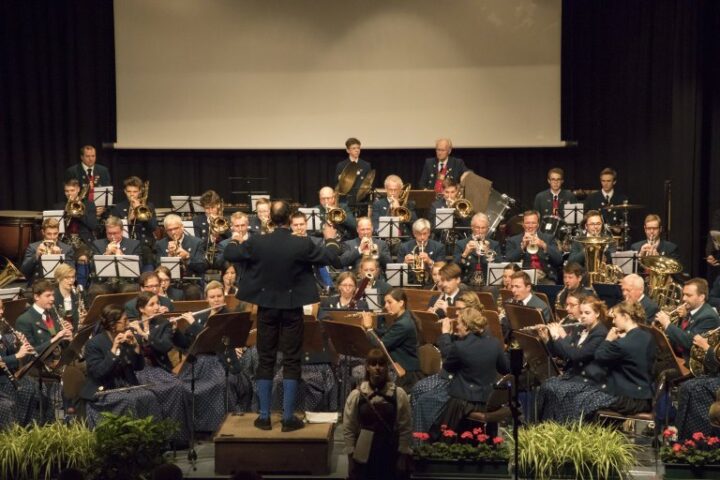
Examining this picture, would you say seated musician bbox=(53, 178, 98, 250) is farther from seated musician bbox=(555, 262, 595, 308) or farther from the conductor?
the conductor

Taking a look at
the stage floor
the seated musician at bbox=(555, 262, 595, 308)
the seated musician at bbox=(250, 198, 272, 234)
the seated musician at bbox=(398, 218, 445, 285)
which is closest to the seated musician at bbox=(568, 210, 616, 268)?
the seated musician at bbox=(398, 218, 445, 285)

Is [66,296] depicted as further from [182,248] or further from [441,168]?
[441,168]

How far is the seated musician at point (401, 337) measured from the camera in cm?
971

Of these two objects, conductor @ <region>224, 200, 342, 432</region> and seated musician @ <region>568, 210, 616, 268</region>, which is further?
Answer: seated musician @ <region>568, 210, 616, 268</region>

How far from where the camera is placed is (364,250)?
13078 mm

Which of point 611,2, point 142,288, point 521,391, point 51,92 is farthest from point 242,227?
point 611,2

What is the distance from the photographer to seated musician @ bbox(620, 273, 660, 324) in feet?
34.8

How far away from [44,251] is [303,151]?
5.47 metres

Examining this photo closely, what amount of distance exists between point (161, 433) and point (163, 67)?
385 inches

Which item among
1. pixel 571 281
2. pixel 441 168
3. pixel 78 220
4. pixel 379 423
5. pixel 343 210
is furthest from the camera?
pixel 441 168

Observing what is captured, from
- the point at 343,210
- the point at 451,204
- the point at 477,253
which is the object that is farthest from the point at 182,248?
the point at 451,204

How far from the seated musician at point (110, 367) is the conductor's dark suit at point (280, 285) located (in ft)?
4.18

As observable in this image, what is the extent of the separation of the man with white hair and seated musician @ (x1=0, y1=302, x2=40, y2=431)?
11.5 feet

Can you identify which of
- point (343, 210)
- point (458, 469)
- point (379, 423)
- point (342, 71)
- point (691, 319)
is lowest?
point (458, 469)
